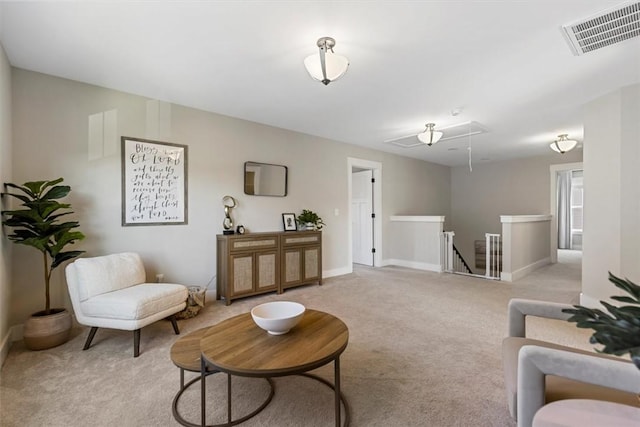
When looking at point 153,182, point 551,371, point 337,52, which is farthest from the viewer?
point 153,182

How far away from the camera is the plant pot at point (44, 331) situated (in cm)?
228

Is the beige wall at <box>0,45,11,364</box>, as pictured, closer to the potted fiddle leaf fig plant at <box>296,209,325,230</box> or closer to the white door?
the potted fiddle leaf fig plant at <box>296,209,325,230</box>

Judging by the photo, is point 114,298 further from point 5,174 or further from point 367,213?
point 367,213

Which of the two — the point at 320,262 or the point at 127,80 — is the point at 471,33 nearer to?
Answer: the point at 127,80

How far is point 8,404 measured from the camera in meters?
1.68

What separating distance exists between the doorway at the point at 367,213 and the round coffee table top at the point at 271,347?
168 inches

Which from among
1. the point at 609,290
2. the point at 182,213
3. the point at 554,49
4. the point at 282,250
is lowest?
the point at 609,290

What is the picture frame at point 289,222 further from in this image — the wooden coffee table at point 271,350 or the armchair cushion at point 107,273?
the wooden coffee table at point 271,350

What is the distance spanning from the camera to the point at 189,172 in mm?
3510

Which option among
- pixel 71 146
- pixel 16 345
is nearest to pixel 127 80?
pixel 71 146

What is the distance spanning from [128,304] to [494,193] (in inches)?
306

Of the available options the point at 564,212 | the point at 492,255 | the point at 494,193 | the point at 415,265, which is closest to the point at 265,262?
the point at 415,265

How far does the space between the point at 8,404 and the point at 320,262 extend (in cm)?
333

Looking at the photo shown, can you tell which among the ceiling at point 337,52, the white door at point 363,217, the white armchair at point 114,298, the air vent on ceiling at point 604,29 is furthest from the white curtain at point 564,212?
the white armchair at point 114,298
